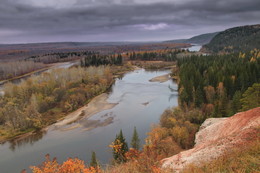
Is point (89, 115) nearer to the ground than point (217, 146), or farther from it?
nearer to the ground

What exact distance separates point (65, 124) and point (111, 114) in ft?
38.0

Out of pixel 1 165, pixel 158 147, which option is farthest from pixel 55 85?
pixel 158 147

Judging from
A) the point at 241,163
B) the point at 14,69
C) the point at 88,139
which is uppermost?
the point at 241,163

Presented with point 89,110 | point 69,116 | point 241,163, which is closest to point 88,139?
point 69,116

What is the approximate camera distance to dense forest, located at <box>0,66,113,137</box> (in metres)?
43.5

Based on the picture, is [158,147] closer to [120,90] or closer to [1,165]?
[1,165]

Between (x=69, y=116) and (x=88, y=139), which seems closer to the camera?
(x=88, y=139)

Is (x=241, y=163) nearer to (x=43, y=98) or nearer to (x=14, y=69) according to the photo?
(x=43, y=98)

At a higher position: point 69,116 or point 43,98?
point 43,98

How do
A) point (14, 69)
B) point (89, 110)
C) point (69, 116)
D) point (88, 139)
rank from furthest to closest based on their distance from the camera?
point (14, 69) < point (89, 110) < point (69, 116) < point (88, 139)

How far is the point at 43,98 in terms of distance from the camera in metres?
57.5

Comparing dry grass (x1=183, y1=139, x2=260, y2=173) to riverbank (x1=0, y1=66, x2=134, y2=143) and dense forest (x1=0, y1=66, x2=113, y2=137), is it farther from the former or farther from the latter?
dense forest (x1=0, y1=66, x2=113, y2=137)

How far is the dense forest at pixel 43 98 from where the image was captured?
4347 centimetres

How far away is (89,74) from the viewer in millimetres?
81938
